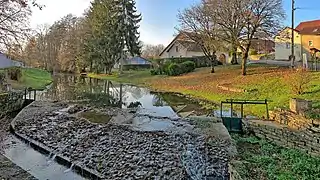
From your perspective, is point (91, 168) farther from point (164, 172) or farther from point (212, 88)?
point (212, 88)

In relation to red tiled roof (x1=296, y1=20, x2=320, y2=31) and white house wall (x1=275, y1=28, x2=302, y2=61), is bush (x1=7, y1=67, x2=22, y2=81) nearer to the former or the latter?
white house wall (x1=275, y1=28, x2=302, y2=61)

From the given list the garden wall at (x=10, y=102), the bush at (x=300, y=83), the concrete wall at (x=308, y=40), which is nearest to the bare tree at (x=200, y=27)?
the bush at (x=300, y=83)

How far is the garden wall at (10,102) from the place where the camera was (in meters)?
16.3

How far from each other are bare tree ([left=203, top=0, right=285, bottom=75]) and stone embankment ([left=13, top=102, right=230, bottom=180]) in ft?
43.9

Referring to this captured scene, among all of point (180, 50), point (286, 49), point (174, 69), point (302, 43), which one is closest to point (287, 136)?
point (174, 69)

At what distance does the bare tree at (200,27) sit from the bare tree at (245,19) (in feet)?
5.73

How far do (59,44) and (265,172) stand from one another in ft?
179

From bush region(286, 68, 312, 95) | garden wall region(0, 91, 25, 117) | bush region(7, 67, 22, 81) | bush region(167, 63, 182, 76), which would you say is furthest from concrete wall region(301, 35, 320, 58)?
garden wall region(0, 91, 25, 117)

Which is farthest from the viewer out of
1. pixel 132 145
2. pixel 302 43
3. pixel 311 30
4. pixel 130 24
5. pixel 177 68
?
pixel 130 24

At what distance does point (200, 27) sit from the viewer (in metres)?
29.0

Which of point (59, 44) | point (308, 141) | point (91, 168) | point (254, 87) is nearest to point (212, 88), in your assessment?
point (254, 87)

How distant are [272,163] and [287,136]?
2164 millimetres

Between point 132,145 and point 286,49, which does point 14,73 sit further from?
point 286,49

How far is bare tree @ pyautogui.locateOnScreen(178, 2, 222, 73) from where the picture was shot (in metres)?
27.6
